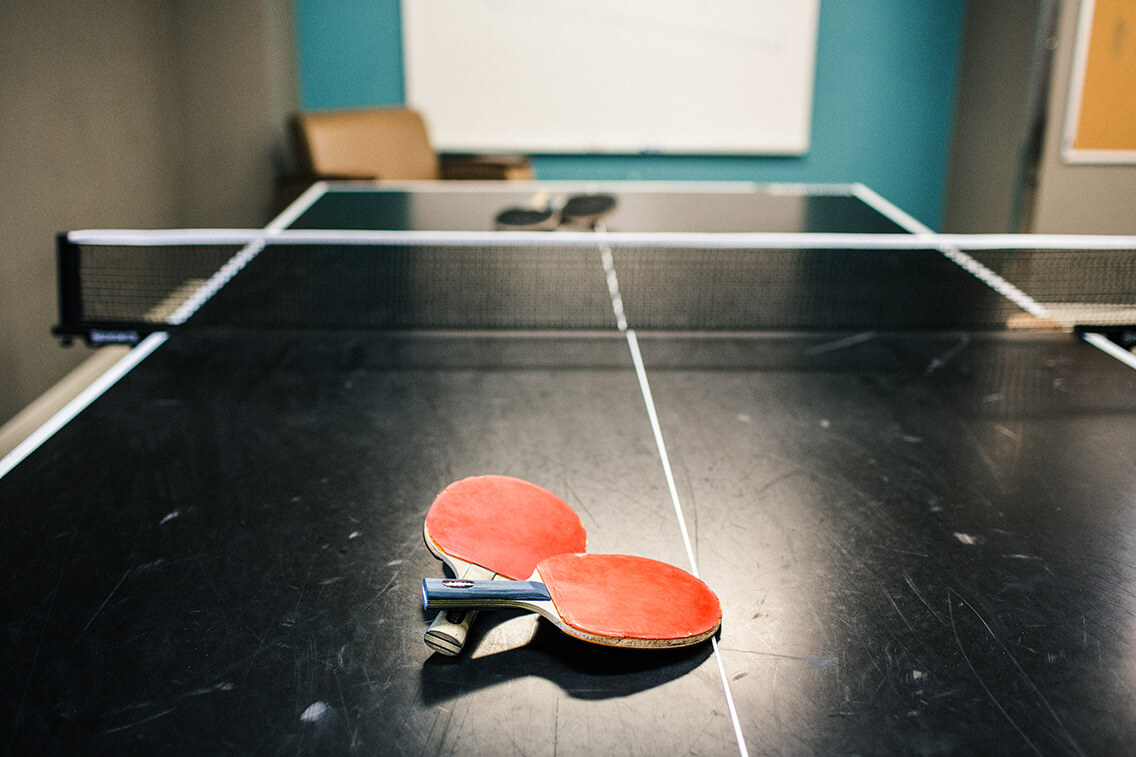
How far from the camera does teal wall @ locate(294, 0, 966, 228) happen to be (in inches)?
247

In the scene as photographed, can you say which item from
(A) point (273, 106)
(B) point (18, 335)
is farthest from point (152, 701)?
(A) point (273, 106)

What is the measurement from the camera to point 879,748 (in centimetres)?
85

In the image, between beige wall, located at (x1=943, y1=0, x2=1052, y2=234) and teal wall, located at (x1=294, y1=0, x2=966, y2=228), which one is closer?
beige wall, located at (x1=943, y1=0, x2=1052, y2=234)

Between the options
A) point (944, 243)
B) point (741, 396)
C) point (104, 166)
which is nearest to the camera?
point (741, 396)

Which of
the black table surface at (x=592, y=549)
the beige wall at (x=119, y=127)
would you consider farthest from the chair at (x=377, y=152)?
the black table surface at (x=592, y=549)

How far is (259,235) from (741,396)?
1.25 m

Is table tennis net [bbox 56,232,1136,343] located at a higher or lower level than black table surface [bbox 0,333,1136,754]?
higher

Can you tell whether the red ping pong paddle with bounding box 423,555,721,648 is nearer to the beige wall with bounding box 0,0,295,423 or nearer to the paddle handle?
the paddle handle

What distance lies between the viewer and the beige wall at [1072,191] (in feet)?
17.8

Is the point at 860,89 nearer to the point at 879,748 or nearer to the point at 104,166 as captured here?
the point at 104,166

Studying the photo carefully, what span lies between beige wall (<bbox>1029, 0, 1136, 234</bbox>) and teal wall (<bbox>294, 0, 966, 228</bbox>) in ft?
3.70

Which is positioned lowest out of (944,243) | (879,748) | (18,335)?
(18,335)

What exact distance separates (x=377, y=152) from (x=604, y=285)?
342 cm

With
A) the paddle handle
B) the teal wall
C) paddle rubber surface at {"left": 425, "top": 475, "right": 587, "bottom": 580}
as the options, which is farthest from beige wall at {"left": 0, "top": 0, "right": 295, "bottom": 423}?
the paddle handle
